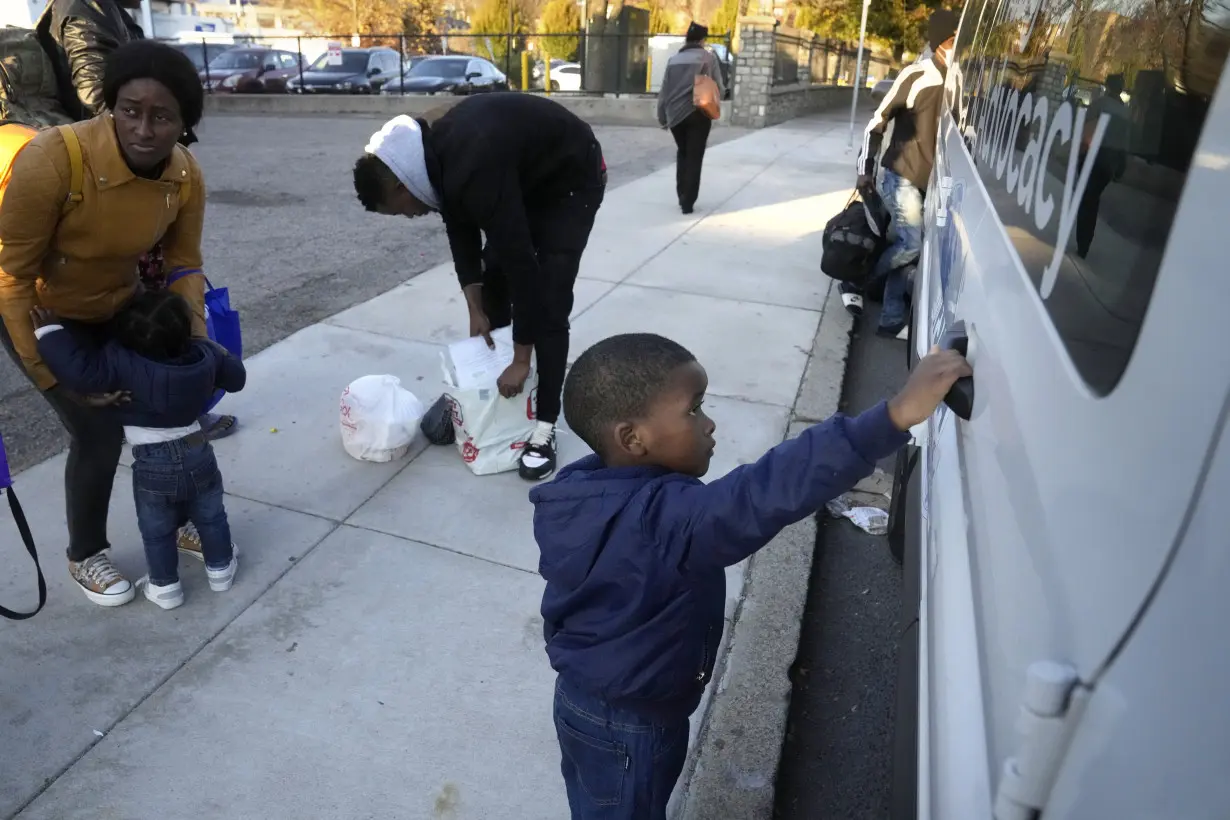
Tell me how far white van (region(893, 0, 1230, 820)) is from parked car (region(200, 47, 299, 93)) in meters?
23.7

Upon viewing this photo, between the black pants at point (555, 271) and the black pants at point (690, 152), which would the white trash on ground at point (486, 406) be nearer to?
the black pants at point (555, 271)

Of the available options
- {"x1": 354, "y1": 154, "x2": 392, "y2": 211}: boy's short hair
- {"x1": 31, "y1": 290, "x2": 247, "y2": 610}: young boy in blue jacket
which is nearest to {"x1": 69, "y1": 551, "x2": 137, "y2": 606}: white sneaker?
{"x1": 31, "y1": 290, "x2": 247, "y2": 610}: young boy in blue jacket

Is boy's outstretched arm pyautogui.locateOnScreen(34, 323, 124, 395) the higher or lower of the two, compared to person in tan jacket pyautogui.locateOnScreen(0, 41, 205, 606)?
lower

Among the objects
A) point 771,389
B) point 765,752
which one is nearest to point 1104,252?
point 765,752

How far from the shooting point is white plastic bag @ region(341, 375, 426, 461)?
371cm

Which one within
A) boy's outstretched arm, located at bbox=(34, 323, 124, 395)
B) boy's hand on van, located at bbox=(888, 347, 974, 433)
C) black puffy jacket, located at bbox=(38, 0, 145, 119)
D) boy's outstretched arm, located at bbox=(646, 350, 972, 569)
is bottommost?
boy's outstretched arm, located at bbox=(34, 323, 124, 395)

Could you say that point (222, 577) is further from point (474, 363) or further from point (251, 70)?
point (251, 70)

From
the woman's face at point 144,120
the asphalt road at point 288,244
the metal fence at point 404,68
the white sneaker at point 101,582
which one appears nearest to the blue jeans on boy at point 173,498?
the white sneaker at point 101,582

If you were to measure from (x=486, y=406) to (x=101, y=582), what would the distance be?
1.41 meters

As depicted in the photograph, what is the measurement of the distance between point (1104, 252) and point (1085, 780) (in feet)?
1.99

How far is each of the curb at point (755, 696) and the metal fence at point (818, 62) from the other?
1258 cm

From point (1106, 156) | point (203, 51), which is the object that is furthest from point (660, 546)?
point (203, 51)

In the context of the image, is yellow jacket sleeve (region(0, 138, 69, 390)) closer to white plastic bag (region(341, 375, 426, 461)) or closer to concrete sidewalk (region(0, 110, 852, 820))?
concrete sidewalk (region(0, 110, 852, 820))

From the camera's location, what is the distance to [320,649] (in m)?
2.73
